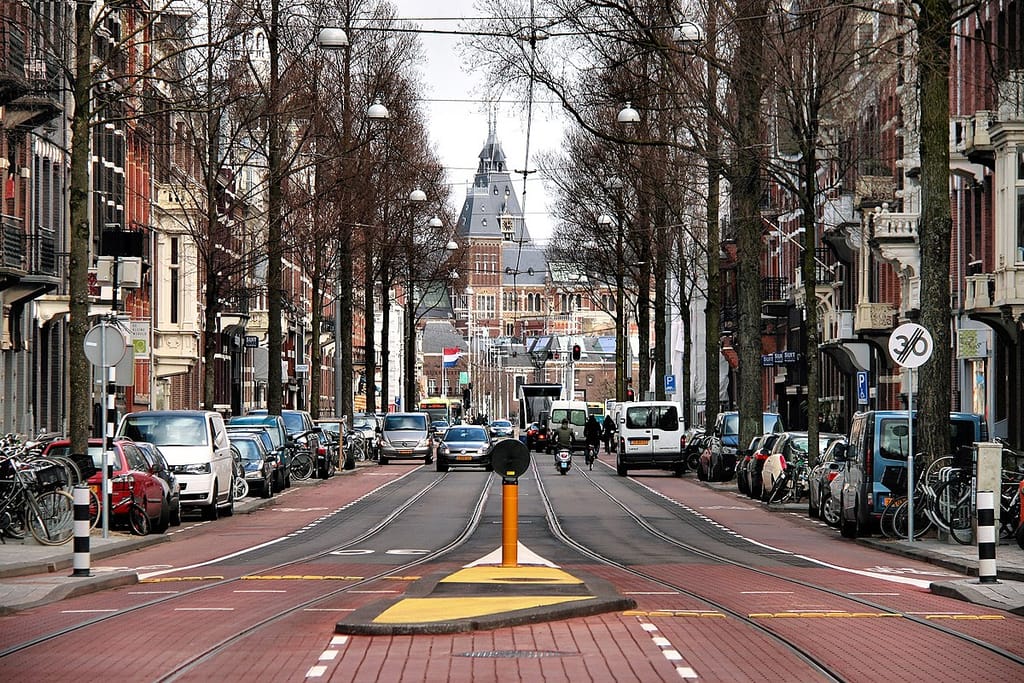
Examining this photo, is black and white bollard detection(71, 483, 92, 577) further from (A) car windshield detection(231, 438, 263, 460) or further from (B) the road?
(A) car windshield detection(231, 438, 263, 460)

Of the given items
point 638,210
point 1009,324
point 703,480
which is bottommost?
point 703,480

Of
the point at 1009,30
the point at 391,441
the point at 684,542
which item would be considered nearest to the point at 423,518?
the point at 684,542

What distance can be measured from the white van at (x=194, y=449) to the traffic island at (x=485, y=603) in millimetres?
15067

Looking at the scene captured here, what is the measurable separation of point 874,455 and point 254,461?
18.3m

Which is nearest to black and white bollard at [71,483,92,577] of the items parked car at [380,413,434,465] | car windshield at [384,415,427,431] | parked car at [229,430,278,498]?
parked car at [229,430,278,498]

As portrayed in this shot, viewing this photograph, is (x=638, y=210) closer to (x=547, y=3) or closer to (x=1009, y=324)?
(x=1009, y=324)

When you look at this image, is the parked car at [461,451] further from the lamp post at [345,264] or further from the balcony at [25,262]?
the balcony at [25,262]

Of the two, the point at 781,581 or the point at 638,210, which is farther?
the point at 638,210

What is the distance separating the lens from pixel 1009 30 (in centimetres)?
4628

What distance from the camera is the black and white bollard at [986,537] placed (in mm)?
20641

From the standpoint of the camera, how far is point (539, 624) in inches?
632

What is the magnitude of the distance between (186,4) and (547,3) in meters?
6.46

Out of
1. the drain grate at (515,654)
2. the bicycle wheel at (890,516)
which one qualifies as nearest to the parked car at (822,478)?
the bicycle wheel at (890,516)

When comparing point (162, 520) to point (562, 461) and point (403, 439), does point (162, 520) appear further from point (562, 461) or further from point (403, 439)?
point (403, 439)
